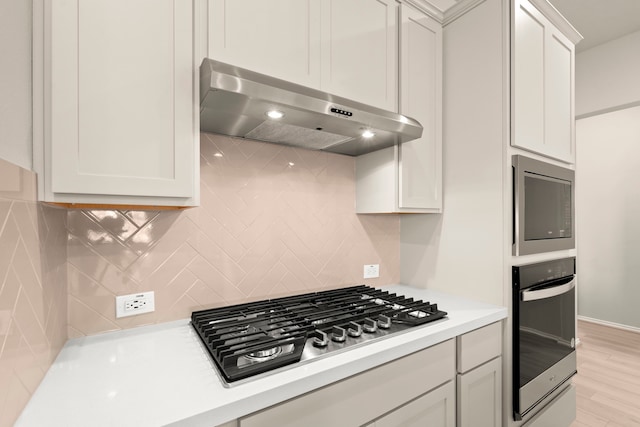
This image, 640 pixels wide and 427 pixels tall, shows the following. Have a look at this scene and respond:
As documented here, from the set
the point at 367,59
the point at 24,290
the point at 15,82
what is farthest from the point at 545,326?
the point at 15,82

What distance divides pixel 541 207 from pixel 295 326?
1508 mm

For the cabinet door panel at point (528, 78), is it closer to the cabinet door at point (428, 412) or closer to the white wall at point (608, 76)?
the cabinet door at point (428, 412)

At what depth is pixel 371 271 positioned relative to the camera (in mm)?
1981

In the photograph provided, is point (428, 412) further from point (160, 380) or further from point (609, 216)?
point (609, 216)

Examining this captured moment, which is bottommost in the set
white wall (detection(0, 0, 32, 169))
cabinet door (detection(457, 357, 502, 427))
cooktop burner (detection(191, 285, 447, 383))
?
cabinet door (detection(457, 357, 502, 427))

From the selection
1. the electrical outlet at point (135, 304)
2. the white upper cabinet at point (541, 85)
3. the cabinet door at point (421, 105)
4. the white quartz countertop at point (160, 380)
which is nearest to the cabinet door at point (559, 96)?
the white upper cabinet at point (541, 85)

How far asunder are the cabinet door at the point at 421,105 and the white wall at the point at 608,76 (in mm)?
2472

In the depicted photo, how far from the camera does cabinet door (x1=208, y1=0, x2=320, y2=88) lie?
1.08m

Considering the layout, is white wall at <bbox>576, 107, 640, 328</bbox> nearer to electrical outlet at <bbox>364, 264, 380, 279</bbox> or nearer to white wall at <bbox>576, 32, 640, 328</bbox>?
white wall at <bbox>576, 32, 640, 328</bbox>

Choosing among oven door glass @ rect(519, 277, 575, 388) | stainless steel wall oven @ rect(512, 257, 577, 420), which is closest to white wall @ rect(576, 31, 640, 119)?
stainless steel wall oven @ rect(512, 257, 577, 420)

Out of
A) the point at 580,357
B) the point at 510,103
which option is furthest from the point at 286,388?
the point at 580,357

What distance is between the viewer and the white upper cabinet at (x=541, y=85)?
160cm

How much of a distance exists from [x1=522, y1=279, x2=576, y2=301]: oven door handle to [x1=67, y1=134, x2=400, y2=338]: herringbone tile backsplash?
0.78 meters

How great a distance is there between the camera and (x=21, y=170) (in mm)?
708
